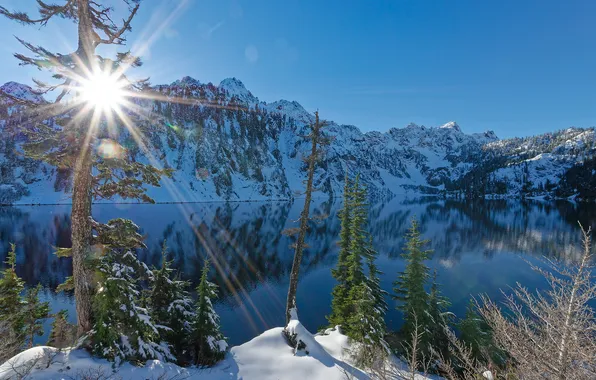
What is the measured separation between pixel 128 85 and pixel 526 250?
238 ft

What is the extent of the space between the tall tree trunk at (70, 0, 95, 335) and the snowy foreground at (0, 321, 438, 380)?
1.67 meters

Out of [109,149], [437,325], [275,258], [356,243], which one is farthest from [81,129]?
[275,258]

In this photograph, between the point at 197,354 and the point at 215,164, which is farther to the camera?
the point at 215,164

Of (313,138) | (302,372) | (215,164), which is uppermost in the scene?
(215,164)

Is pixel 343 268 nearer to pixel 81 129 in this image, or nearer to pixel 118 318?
pixel 118 318

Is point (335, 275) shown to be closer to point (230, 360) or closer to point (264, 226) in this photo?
point (230, 360)

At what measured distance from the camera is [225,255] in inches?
1916

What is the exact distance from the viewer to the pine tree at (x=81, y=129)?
26.0ft

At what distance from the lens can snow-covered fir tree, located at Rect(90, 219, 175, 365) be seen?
28.8 ft

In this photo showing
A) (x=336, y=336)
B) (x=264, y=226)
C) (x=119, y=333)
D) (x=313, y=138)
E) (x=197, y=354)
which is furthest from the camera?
(x=264, y=226)

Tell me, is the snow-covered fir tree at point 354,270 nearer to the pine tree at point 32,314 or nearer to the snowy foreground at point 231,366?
the snowy foreground at point 231,366

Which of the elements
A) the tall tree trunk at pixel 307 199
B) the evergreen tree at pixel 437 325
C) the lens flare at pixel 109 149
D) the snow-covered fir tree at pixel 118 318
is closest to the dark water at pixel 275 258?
the evergreen tree at pixel 437 325

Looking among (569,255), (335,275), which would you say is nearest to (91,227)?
(335,275)

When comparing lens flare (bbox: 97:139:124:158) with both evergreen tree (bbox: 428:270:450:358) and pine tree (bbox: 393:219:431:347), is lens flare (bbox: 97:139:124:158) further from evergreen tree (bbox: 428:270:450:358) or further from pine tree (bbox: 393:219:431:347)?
evergreen tree (bbox: 428:270:450:358)
